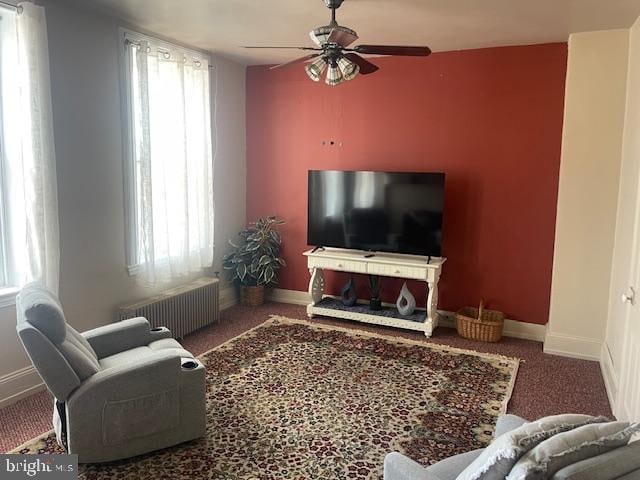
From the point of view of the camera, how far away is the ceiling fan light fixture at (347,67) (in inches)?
124

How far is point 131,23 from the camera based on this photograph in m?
4.07

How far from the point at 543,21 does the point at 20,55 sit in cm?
370

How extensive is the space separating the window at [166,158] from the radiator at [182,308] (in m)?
0.19

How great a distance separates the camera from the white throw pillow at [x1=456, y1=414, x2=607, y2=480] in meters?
1.42

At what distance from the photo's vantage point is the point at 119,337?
3.19m

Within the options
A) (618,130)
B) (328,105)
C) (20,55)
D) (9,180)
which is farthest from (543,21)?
(9,180)

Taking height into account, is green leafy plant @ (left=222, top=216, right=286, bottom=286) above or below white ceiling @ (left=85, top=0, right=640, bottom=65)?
below

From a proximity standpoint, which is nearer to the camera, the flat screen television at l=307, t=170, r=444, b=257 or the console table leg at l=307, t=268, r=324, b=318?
the flat screen television at l=307, t=170, r=444, b=257

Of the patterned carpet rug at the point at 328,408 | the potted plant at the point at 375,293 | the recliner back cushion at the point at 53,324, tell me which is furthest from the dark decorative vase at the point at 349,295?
the recliner back cushion at the point at 53,324

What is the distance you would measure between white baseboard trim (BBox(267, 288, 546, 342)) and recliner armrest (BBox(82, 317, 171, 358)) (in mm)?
2566

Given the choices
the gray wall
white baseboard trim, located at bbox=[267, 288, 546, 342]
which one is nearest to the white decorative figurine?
white baseboard trim, located at bbox=[267, 288, 546, 342]

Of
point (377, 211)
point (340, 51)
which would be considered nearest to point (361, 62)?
point (340, 51)

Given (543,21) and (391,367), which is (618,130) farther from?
(391,367)

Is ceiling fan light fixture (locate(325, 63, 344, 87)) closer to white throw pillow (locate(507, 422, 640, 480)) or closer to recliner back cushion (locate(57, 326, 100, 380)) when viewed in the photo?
recliner back cushion (locate(57, 326, 100, 380))
